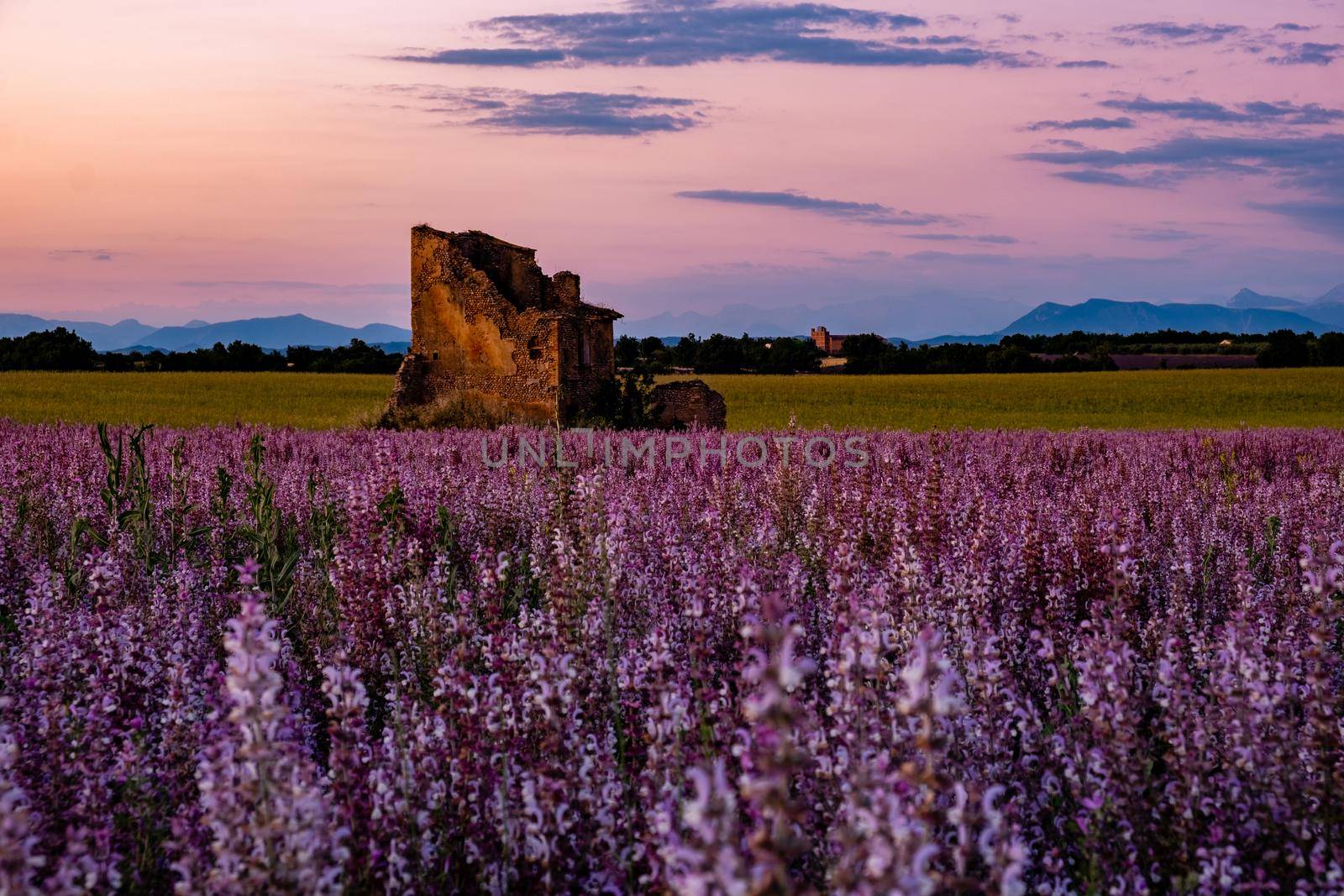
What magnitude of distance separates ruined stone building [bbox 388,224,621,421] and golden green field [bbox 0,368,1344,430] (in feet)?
6.67

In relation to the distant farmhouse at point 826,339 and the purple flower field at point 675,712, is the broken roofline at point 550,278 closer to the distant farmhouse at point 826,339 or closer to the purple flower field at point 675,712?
the purple flower field at point 675,712

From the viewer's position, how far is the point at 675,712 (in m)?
2.75

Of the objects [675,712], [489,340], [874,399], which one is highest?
[489,340]

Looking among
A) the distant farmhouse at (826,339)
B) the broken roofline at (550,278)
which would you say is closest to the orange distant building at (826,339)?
the distant farmhouse at (826,339)

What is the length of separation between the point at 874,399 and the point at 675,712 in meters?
40.1

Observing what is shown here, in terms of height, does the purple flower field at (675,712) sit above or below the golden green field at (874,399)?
below

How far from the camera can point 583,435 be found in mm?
14266

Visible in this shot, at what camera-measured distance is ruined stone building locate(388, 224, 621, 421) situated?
23453 millimetres

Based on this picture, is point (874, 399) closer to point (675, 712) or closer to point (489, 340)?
point (489, 340)

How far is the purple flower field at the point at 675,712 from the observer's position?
7.29 feet

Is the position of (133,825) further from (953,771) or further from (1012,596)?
(1012,596)

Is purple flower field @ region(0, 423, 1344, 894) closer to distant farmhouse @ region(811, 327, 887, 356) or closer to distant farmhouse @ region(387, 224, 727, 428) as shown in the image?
distant farmhouse @ region(387, 224, 727, 428)

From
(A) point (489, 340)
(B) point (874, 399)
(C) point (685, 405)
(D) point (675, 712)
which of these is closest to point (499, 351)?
(A) point (489, 340)

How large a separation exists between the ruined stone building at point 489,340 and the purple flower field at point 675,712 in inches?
640
